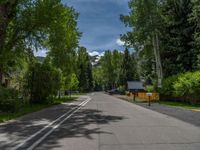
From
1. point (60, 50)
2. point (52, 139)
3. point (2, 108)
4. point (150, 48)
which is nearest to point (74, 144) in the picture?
point (52, 139)

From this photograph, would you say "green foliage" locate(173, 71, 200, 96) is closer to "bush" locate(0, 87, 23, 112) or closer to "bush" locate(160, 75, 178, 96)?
"bush" locate(160, 75, 178, 96)

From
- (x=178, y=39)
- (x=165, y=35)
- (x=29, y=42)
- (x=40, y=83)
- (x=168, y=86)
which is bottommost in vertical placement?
(x=168, y=86)

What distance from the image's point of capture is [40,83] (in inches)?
1484

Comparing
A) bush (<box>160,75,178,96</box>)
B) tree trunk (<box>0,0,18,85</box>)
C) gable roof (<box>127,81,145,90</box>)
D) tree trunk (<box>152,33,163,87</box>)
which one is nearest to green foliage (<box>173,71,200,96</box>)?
bush (<box>160,75,178,96</box>)

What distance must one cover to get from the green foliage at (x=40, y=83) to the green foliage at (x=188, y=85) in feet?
41.8

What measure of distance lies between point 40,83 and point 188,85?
1448 centimetres

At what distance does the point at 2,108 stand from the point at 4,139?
12.7 metres

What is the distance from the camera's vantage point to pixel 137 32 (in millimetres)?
49594

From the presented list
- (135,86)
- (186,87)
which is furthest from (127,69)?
(186,87)

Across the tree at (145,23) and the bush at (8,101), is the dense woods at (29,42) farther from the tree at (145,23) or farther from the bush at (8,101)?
the tree at (145,23)

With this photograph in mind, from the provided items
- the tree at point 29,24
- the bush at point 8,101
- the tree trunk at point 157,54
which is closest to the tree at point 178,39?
the tree trunk at point 157,54

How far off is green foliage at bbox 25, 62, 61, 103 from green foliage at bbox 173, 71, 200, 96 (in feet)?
41.8

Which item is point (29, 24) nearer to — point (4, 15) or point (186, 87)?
point (4, 15)

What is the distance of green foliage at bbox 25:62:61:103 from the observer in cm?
3703
